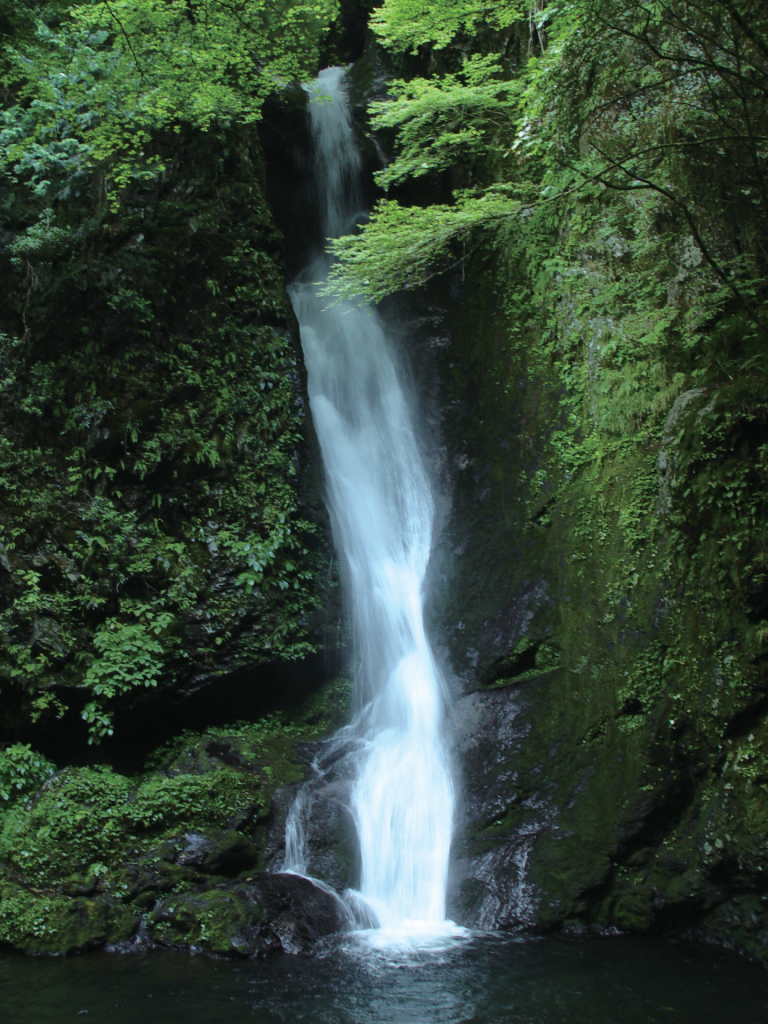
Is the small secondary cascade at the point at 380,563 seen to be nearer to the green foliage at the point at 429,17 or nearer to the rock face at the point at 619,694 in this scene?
the rock face at the point at 619,694

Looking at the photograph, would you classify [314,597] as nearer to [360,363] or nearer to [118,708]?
[118,708]

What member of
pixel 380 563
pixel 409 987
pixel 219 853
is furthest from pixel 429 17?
pixel 409 987

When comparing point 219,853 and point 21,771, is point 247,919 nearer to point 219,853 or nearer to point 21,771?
point 219,853

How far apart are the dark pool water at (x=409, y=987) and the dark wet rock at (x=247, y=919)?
0.16 metres

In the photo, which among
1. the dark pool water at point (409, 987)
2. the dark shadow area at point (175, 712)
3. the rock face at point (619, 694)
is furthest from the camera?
the dark shadow area at point (175, 712)

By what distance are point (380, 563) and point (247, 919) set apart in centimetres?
468

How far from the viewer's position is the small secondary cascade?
6.52 meters

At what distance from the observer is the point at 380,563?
30.2 ft

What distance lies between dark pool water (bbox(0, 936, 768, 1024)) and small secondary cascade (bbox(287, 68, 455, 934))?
100 cm

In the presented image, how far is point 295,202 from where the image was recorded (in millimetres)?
12758

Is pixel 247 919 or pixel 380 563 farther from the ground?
pixel 380 563

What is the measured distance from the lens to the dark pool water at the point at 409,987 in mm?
4277

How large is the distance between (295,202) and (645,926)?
12344 millimetres

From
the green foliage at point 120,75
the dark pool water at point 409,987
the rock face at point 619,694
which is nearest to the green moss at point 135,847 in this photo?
the dark pool water at point 409,987
